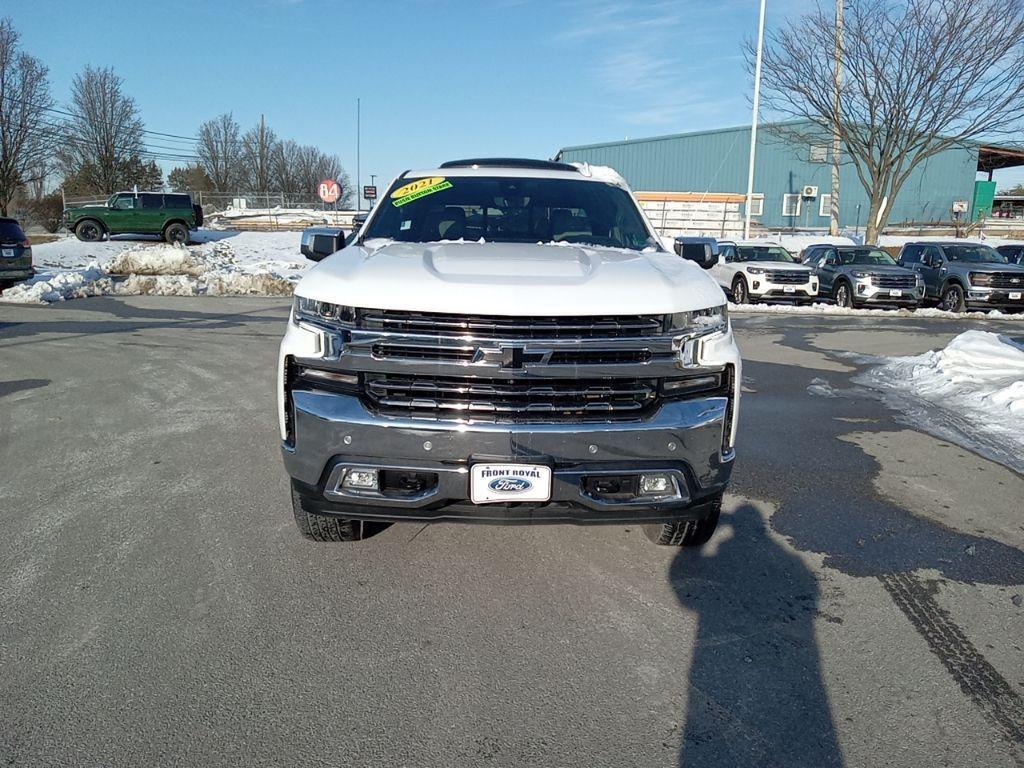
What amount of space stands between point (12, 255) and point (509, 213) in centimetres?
1522

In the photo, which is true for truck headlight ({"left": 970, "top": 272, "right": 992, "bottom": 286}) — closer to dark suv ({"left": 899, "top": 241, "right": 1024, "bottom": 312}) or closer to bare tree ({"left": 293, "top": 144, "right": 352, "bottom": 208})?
dark suv ({"left": 899, "top": 241, "right": 1024, "bottom": 312})

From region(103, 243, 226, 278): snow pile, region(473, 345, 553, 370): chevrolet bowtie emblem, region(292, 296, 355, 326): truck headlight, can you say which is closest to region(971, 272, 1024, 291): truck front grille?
region(473, 345, 553, 370): chevrolet bowtie emblem

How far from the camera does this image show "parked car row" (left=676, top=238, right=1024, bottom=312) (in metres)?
17.1

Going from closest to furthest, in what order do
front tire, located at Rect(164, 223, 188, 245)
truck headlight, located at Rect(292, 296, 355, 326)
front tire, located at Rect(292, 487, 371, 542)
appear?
truck headlight, located at Rect(292, 296, 355, 326)
front tire, located at Rect(292, 487, 371, 542)
front tire, located at Rect(164, 223, 188, 245)

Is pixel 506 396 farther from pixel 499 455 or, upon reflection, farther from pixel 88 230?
pixel 88 230

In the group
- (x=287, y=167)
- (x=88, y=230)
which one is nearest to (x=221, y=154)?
(x=287, y=167)

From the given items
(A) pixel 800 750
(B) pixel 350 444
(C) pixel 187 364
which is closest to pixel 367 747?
(B) pixel 350 444

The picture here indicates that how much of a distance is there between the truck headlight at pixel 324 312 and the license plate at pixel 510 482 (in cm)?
83

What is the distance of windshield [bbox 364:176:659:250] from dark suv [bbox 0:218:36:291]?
14.3 metres

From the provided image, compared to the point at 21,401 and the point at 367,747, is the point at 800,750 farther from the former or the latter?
the point at 21,401

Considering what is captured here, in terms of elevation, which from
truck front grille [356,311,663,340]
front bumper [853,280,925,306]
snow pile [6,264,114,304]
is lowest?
snow pile [6,264,114,304]

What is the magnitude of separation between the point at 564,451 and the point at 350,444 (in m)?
0.88

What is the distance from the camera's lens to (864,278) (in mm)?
17344

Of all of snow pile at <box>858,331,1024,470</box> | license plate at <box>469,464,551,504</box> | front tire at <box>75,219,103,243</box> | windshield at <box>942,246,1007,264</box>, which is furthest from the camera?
front tire at <box>75,219,103,243</box>
